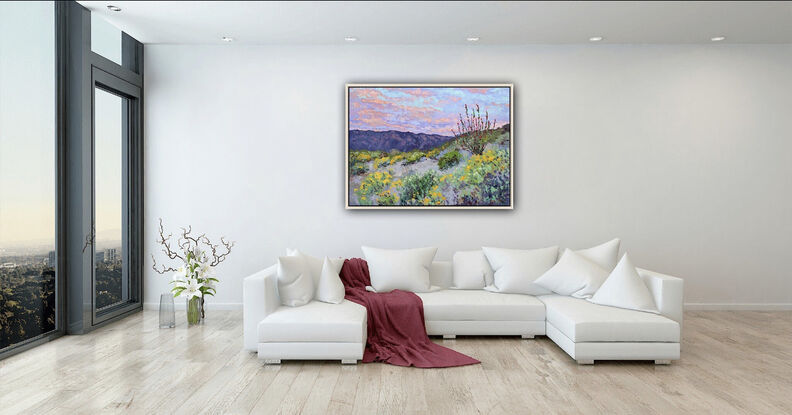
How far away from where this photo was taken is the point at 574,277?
5.30 meters

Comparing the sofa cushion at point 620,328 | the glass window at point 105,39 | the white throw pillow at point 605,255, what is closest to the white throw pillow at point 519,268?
the white throw pillow at point 605,255

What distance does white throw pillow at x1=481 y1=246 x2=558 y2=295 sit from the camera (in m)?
5.55

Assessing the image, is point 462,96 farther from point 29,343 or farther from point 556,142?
point 29,343

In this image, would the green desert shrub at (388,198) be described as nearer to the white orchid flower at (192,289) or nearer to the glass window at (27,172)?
the white orchid flower at (192,289)

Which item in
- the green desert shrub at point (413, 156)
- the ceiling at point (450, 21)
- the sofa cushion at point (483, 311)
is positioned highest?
the ceiling at point (450, 21)

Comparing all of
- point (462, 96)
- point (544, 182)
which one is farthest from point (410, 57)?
point (544, 182)

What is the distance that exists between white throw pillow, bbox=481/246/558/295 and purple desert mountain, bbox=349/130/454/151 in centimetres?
144

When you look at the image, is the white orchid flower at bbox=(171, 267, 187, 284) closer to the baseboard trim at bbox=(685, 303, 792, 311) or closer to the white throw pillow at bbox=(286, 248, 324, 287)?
the white throw pillow at bbox=(286, 248, 324, 287)

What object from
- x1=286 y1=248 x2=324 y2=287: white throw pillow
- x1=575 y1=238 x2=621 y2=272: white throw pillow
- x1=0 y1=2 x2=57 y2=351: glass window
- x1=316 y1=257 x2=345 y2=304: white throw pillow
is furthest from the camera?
x1=575 y1=238 x2=621 y2=272: white throw pillow

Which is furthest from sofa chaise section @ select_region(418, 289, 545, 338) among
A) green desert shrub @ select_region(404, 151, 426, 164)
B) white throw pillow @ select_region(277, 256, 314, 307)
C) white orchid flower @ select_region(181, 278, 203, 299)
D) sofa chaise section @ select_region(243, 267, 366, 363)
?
white orchid flower @ select_region(181, 278, 203, 299)

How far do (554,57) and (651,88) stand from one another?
1.14 metres

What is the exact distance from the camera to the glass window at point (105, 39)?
563 cm

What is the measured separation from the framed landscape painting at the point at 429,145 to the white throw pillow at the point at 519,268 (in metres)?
0.88

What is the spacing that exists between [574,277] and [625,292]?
0.57 metres
